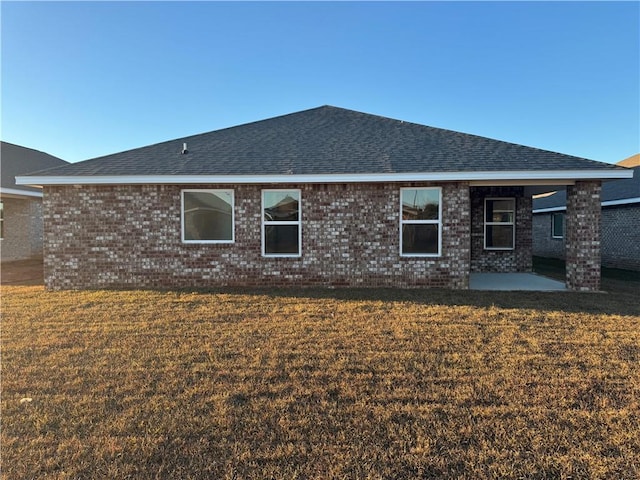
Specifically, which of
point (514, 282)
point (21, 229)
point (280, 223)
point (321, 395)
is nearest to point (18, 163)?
point (21, 229)

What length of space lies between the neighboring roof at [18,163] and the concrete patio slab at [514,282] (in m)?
18.1

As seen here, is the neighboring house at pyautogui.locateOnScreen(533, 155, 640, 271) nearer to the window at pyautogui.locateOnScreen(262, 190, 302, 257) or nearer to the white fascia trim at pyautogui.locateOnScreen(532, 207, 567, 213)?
the white fascia trim at pyautogui.locateOnScreen(532, 207, 567, 213)

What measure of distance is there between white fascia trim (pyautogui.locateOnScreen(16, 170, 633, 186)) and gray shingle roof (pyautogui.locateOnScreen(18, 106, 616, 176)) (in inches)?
4.6

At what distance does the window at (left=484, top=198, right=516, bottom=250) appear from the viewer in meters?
12.4

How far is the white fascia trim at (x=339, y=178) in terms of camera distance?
8594 mm

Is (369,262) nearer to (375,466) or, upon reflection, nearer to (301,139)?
(301,139)

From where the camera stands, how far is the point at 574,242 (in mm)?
8969

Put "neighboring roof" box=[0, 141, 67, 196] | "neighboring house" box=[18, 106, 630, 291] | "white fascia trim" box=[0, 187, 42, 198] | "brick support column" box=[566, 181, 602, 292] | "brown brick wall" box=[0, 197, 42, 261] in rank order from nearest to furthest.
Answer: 1. "brick support column" box=[566, 181, 602, 292]
2. "neighboring house" box=[18, 106, 630, 291]
3. "white fascia trim" box=[0, 187, 42, 198]
4. "neighboring roof" box=[0, 141, 67, 196]
5. "brown brick wall" box=[0, 197, 42, 261]

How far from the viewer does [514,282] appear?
1023 cm

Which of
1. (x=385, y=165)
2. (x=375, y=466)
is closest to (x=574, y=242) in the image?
(x=385, y=165)

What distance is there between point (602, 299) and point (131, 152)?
12.5m

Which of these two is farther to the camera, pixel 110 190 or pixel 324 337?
pixel 110 190

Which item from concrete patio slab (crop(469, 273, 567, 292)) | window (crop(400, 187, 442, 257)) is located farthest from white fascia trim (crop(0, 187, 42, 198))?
concrete patio slab (crop(469, 273, 567, 292))

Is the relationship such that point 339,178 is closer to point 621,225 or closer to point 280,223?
point 280,223
